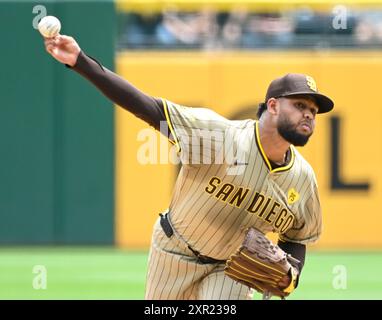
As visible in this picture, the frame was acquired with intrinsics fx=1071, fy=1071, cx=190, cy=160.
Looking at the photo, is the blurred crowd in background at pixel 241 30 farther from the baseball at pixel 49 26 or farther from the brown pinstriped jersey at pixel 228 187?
the baseball at pixel 49 26

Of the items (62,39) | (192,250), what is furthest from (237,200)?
(62,39)

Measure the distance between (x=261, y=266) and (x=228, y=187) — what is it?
499 millimetres

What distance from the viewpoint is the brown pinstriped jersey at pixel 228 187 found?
20.1 feet

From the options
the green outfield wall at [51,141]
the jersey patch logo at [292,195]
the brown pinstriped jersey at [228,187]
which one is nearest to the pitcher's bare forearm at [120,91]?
the brown pinstriped jersey at [228,187]

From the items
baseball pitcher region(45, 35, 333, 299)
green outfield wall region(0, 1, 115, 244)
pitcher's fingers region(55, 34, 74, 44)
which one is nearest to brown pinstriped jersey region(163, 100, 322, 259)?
baseball pitcher region(45, 35, 333, 299)

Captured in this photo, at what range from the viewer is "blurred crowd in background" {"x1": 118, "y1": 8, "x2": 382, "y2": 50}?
46.9ft

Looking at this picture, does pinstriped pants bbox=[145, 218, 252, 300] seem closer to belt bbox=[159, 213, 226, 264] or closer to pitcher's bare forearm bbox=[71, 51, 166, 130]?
belt bbox=[159, 213, 226, 264]

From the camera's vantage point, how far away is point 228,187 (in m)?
6.27

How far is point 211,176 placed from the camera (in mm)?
6250

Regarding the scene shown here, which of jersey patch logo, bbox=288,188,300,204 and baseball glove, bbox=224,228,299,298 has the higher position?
jersey patch logo, bbox=288,188,300,204

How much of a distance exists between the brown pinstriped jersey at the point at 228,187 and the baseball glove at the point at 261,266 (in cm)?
17

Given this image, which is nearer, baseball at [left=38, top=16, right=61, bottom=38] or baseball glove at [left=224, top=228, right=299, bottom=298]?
baseball at [left=38, top=16, right=61, bottom=38]

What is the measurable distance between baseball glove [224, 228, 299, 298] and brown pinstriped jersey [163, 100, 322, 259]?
6.6 inches
